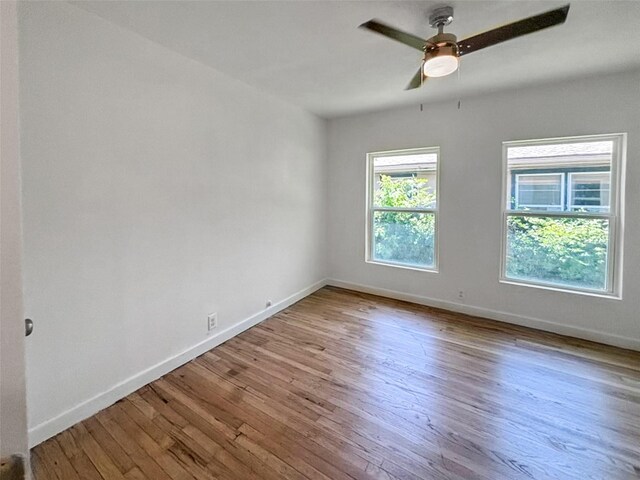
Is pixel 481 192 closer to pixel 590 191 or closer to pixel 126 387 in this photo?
pixel 590 191

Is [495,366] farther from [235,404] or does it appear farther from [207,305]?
[207,305]

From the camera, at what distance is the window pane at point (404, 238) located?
12.7 ft

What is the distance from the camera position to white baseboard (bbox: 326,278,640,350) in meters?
2.83

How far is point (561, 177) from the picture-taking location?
3051 mm

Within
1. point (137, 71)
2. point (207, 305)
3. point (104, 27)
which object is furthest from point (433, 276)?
point (104, 27)

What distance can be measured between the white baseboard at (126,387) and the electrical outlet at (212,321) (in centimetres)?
9

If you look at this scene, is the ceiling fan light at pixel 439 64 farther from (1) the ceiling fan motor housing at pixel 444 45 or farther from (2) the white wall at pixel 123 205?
(2) the white wall at pixel 123 205

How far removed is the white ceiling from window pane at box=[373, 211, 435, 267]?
5.00 feet

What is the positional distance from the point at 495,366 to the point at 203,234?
8.71ft

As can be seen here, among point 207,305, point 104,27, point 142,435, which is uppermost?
point 104,27

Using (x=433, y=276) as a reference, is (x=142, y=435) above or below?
below

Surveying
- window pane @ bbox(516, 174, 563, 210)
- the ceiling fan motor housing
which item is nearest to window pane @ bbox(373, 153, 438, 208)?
window pane @ bbox(516, 174, 563, 210)

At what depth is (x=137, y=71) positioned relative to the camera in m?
2.11

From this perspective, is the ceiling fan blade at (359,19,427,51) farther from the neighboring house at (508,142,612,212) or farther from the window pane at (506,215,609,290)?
the window pane at (506,215,609,290)
